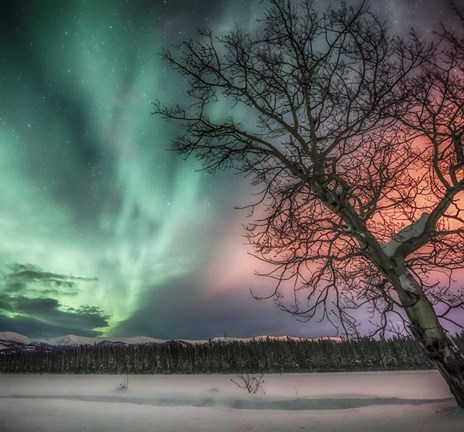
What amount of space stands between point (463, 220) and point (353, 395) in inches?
289

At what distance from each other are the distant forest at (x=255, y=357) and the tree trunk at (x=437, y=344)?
18.9 m

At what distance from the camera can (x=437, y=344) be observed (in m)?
5.50

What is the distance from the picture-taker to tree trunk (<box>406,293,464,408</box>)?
17.8 ft

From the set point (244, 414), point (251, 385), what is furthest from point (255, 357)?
point (244, 414)

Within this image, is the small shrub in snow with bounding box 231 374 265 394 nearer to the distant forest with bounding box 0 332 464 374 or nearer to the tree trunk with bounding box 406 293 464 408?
the tree trunk with bounding box 406 293 464 408

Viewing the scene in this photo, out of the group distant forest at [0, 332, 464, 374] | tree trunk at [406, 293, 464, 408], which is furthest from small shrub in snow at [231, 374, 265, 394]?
distant forest at [0, 332, 464, 374]

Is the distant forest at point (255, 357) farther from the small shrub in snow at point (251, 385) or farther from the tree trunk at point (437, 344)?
the tree trunk at point (437, 344)

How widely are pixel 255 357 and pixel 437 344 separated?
66.5 feet

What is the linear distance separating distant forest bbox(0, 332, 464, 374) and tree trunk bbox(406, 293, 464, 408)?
1886 cm

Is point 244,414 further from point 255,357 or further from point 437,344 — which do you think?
point 255,357

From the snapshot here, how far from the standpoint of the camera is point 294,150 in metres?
6.13

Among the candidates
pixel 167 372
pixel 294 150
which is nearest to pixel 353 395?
pixel 294 150

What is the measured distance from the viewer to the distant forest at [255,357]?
23.0 metres

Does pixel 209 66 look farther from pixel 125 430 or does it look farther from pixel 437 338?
pixel 125 430
